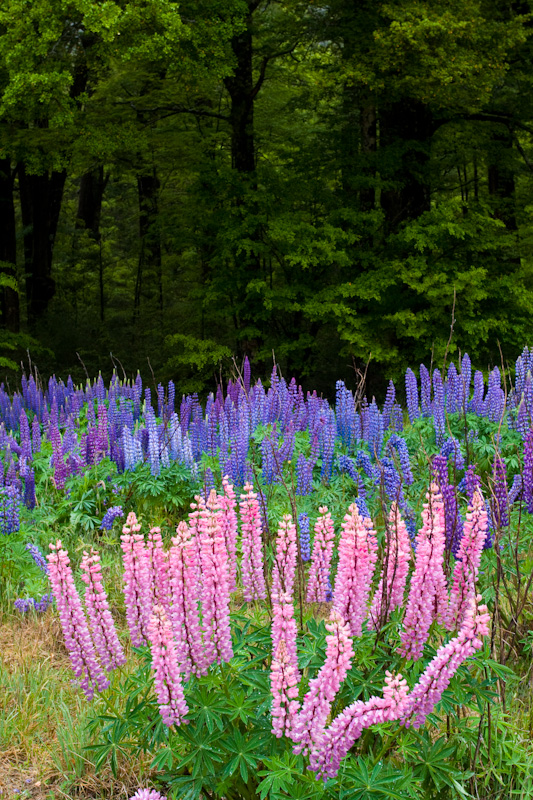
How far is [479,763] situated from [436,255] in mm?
10277

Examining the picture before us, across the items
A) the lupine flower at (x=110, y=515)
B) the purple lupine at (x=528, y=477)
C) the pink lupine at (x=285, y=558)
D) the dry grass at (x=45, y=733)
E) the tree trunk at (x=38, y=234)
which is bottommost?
the dry grass at (x=45, y=733)

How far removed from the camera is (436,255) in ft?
39.3

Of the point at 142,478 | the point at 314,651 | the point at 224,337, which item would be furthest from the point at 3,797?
the point at 224,337

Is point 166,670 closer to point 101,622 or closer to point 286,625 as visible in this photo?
point 286,625

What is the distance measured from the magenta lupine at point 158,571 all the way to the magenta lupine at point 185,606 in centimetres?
10

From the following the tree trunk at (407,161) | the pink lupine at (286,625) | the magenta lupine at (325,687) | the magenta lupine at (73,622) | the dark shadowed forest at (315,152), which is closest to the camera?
the magenta lupine at (325,687)

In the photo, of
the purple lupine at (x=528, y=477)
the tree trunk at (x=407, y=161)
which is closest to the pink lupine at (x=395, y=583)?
the purple lupine at (x=528, y=477)

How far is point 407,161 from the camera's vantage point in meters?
12.5

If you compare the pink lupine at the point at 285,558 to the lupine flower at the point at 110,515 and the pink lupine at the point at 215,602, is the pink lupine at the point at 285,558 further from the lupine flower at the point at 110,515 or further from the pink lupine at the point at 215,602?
the lupine flower at the point at 110,515

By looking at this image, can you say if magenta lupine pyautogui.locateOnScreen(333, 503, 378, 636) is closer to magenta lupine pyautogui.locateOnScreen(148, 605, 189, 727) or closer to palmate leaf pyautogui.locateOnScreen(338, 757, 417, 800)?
palmate leaf pyautogui.locateOnScreen(338, 757, 417, 800)

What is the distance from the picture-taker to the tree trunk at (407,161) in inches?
492

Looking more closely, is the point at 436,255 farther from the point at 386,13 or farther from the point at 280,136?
the point at 280,136

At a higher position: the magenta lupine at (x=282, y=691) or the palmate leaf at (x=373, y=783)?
the magenta lupine at (x=282, y=691)

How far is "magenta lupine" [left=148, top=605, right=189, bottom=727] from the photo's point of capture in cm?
207
